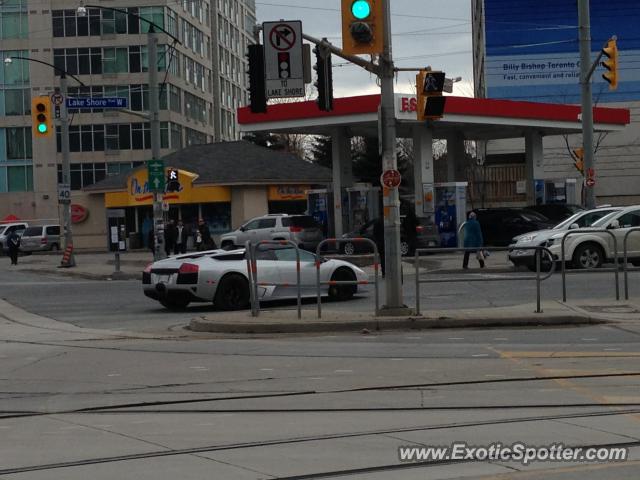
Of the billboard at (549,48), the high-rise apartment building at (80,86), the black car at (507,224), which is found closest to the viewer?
the black car at (507,224)

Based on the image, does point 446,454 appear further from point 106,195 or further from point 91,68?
point 91,68

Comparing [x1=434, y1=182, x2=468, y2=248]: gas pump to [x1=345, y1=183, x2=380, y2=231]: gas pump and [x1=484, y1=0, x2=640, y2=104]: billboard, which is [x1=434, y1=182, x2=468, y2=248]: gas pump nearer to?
[x1=345, y1=183, x2=380, y2=231]: gas pump

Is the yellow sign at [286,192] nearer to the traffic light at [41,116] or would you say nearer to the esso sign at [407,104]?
the esso sign at [407,104]

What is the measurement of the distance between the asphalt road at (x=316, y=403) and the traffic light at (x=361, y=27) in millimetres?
4278

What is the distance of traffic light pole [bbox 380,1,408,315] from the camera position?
17031 mm

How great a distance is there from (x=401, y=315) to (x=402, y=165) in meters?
62.1

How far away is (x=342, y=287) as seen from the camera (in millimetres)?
22656

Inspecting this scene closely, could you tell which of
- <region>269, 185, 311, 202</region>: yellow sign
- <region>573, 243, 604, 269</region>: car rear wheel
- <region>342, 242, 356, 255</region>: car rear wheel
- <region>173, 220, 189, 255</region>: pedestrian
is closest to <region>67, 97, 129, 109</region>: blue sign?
<region>173, 220, 189, 255</region>: pedestrian

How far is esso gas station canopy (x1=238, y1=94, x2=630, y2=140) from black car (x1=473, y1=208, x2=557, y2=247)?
441cm

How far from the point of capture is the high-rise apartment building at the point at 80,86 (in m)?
76.4

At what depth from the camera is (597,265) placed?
84.4ft

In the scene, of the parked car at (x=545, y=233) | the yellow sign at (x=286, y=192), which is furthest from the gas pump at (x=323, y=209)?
the parked car at (x=545, y=233)

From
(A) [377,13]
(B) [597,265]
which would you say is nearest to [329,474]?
(A) [377,13]

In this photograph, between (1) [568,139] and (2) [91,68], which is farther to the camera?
(2) [91,68]
